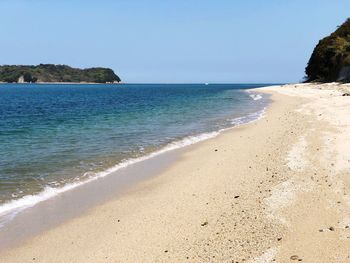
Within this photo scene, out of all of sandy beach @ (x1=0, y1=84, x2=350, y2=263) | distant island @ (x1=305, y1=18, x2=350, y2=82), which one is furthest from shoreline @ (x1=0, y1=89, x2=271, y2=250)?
distant island @ (x1=305, y1=18, x2=350, y2=82)

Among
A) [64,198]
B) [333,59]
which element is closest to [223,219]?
[64,198]

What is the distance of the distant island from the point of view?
68.4m

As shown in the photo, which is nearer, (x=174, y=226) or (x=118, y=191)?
(x=174, y=226)

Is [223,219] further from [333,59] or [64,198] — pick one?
[333,59]

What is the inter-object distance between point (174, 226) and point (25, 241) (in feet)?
9.22

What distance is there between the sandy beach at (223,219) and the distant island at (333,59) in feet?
188

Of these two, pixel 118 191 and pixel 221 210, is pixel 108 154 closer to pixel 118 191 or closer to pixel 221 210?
pixel 118 191

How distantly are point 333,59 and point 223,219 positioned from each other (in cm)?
7480

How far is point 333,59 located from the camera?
2926 inches

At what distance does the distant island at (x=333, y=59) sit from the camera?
6838 cm

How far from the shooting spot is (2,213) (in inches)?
346

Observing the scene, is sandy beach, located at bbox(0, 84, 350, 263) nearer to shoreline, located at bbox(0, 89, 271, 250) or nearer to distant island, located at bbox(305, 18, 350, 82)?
shoreline, located at bbox(0, 89, 271, 250)

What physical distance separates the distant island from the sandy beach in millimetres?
57262

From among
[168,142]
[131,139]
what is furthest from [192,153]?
[131,139]
